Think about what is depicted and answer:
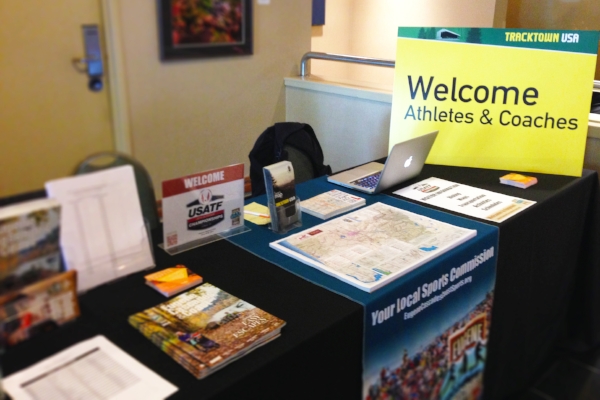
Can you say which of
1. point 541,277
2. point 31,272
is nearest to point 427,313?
point 541,277

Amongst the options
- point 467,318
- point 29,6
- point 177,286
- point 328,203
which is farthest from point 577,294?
point 29,6

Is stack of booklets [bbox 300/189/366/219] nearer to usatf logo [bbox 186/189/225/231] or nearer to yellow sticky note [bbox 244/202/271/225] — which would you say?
yellow sticky note [bbox 244/202/271/225]


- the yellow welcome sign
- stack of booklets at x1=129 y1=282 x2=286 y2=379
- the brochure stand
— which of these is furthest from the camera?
the yellow welcome sign

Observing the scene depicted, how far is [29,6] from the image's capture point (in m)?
1.56

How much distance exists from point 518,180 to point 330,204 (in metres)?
0.66

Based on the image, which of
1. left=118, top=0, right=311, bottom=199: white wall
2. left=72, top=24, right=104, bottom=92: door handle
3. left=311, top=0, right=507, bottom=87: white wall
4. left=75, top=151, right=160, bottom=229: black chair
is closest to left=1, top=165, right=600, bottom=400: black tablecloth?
left=75, top=151, right=160, bottom=229: black chair

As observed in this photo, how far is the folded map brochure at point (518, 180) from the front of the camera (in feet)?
5.63

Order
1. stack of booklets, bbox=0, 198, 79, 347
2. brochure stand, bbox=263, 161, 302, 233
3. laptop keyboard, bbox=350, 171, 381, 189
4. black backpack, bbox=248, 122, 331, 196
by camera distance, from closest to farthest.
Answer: stack of booklets, bbox=0, 198, 79, 347 < brochure stand, bbox=263, 161, 302, 233 < laptop keyboard, bbox=350, 171, 381, 189 < black backpack, bbox=248, 122, 331, 196

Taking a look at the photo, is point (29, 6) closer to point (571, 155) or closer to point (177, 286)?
point (177, 286)

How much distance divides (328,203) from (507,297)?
1.88ft

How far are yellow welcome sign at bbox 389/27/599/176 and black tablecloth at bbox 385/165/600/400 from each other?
8 centimetres

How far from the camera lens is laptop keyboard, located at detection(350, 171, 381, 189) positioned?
5.48 feet

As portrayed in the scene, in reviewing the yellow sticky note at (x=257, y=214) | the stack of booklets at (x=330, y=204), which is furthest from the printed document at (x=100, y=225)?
the stack of booklets at (x=330, y=204)

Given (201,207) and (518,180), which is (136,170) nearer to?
A: (201,207)
